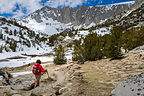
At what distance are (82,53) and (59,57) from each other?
24.0 ft

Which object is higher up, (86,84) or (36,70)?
(36,70)

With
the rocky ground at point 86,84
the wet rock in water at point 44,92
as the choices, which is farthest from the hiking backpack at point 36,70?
the wet rock in water at point 44,92

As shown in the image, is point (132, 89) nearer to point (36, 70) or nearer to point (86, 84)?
point (86, 84)

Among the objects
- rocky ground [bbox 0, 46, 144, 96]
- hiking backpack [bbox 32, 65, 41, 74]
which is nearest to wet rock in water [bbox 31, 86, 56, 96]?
rocky ground [bbox 0, 46, 144, 96]

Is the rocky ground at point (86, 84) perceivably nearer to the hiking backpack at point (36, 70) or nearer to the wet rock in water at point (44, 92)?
the wet rock in water at point (44, 92)

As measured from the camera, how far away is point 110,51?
12695 millimetres

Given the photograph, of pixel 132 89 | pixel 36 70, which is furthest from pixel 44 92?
pixel 132 89

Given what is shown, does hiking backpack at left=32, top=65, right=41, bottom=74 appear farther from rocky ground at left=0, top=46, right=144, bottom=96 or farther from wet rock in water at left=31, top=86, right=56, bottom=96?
wet rock in water at left=31, top=86, right=56, bottom=96

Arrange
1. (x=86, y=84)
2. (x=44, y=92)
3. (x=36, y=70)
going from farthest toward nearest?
(x=36, y=70) < (x=86, y=84) < (x=44, y=92)

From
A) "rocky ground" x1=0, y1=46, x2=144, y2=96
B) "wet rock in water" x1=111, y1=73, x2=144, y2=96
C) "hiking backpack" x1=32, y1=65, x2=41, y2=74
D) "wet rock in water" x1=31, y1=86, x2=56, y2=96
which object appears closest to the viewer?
"wet rock in water" x1=111, y1=73, x2=144, y2=96

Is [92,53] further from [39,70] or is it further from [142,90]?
[142,90]

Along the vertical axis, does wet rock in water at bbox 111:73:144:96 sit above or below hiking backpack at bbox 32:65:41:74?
below

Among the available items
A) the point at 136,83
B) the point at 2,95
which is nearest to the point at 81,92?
the point at 136,83

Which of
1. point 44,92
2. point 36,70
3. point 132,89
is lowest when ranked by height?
point 44,92
